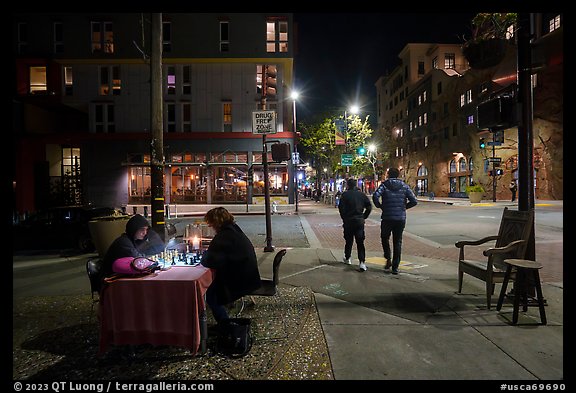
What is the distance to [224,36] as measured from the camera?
28.9m

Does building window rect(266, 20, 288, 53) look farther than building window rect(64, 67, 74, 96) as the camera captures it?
No

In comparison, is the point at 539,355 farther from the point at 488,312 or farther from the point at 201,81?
the point at 201,81

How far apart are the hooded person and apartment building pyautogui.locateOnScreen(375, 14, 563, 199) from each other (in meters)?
16.7

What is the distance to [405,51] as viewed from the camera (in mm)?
60219

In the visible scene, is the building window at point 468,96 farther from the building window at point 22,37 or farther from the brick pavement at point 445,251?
the building window at point 22,37

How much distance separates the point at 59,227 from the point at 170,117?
1928cm

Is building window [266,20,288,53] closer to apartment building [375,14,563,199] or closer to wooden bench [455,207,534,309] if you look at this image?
apartment building [375,14,563,199]

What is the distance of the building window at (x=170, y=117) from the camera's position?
29.0 m

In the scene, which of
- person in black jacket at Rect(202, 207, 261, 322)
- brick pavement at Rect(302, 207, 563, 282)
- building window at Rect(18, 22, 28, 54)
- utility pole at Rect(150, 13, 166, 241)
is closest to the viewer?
person in black jacket at Rect(202, 207, 261, 322)

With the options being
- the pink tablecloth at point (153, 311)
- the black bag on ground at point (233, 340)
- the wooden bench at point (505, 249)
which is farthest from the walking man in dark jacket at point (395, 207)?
the pink tablecloth at point (153, 311)

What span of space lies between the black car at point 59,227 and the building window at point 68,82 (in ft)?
68.7

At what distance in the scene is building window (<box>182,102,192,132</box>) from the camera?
29.1 meters

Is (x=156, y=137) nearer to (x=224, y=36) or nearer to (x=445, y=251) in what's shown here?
(x=445, y=251)

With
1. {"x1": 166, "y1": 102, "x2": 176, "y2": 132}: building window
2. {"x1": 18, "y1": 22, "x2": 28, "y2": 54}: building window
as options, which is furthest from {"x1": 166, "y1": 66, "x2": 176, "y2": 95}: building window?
{"x1": 18, "y1": 22, "x2": 28, "y2": 54}: building window
